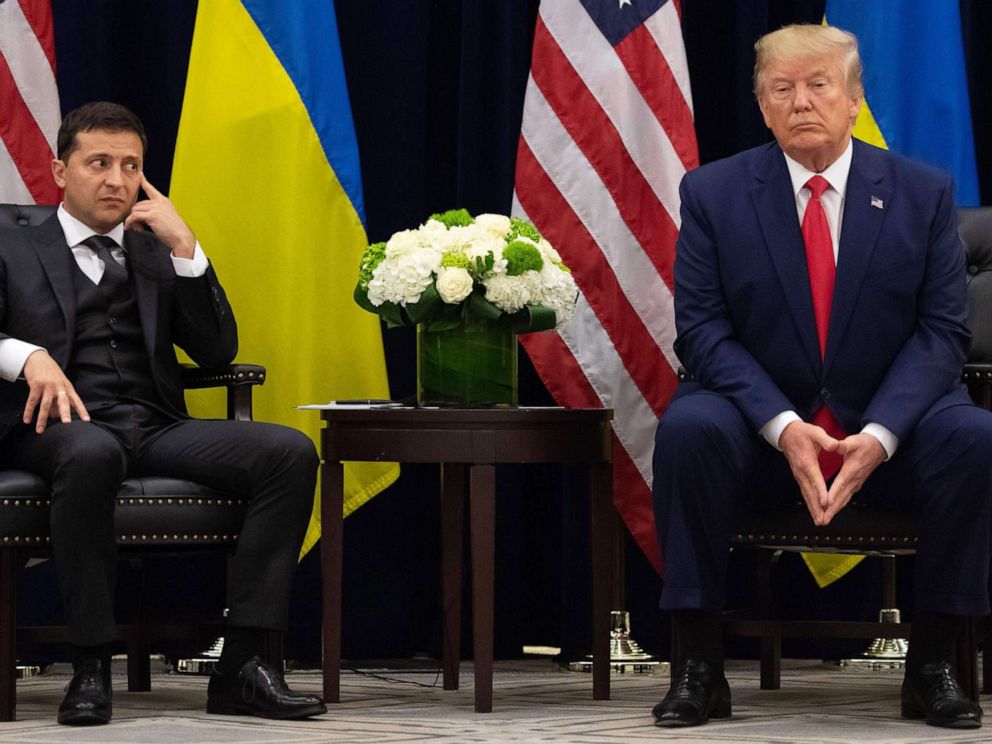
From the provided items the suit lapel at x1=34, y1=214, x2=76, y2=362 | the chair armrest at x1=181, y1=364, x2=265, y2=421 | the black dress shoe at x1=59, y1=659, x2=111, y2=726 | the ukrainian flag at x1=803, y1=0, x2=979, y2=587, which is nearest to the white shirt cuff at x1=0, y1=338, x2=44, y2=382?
the suit lapel at x1=34, y1=214, x2=76, y2=362

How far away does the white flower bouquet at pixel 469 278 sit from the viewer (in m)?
3.55

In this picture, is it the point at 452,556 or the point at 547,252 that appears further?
the point at 452,556

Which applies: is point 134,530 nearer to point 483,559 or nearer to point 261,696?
point 261,696

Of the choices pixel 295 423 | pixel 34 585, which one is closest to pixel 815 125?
pixel 295 423

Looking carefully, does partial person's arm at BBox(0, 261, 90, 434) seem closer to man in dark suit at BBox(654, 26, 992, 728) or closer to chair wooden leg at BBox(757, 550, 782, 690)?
man in dark suit at BBox(654, 26, 992, 728)

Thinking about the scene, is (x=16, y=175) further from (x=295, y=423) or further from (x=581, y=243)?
(x=581, y=243)

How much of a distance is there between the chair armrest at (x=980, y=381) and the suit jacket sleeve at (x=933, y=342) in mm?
116

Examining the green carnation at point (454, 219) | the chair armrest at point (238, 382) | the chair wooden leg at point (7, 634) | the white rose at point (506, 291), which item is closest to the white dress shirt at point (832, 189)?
the white rose at point (506, 291)

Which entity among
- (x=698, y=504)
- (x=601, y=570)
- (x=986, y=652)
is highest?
(x=698, y=504)

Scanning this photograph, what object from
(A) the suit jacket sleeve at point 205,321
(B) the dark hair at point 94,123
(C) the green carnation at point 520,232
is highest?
(B) the dark hair at point 94,123

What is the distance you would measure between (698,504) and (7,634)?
138cm

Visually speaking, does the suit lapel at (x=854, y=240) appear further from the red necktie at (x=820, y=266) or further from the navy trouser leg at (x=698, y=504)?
the navy trouser leg at (x=698, y=504)

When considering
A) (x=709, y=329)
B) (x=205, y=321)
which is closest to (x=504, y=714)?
(x=709, y=329)

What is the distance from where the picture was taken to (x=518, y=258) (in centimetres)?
356
